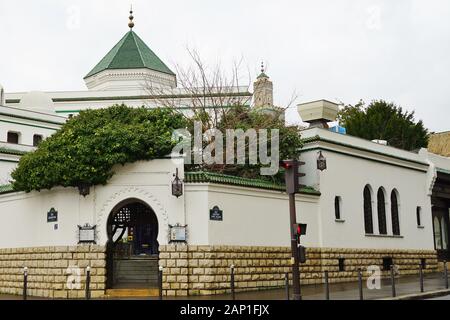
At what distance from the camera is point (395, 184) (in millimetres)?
31125

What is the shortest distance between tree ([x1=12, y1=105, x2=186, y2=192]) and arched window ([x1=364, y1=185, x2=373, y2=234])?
1152 centimetres

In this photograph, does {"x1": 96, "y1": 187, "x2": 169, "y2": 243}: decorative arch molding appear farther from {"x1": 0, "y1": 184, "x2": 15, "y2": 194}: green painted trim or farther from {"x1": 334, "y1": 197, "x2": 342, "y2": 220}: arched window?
{"x1": 334, "y1": 197, "x2": 342, "y2": 220}: arched window

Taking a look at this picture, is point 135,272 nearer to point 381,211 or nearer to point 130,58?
point 381,211

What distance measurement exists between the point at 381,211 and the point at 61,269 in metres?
16.1

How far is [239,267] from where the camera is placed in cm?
2188

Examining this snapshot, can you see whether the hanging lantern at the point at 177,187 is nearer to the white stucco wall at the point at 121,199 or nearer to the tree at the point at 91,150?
the white stucco wall at the point at 121,199

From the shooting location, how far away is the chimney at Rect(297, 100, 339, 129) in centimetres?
3036

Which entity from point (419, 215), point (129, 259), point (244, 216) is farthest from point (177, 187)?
point (419, 215)

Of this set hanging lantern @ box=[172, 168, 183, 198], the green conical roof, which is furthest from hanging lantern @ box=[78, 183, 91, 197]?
the green conical roof

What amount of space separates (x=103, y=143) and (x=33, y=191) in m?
4.00

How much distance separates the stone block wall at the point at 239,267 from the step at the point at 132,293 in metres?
0.42

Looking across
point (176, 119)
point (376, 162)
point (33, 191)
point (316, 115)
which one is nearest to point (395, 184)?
point (376, 162)

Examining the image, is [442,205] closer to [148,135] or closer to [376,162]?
[376,162]

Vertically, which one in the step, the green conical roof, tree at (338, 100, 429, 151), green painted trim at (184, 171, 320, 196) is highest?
the green conical roof
